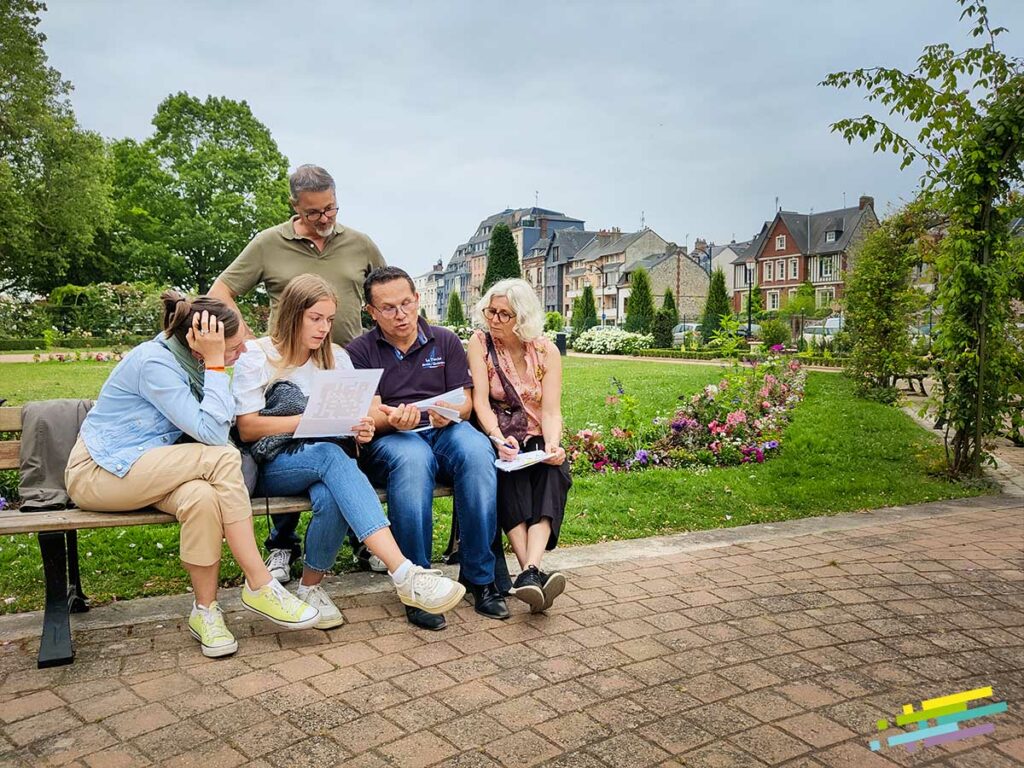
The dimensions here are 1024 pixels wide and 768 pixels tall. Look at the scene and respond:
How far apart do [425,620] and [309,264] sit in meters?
1.88

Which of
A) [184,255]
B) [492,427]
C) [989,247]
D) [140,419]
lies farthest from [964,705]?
[184,255]

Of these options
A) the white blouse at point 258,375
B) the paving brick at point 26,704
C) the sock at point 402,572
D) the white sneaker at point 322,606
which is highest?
the white blouse at point 258,375

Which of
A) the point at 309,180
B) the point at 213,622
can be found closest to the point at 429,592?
the point at 213,622

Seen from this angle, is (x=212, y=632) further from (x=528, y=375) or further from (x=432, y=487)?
(x=528, y=375)

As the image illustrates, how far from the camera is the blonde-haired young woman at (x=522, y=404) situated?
375cm

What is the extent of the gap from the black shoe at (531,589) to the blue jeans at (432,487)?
0.17 meters

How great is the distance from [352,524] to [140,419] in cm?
91

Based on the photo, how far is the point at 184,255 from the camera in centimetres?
3606

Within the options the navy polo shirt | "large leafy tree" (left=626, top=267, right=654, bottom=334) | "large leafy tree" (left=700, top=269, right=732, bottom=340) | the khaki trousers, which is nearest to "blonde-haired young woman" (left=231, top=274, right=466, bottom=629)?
the navy polo shirt

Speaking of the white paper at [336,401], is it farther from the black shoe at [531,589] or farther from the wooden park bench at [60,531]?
the black shoe at [531,589]

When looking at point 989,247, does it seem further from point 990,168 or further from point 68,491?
point 68,491

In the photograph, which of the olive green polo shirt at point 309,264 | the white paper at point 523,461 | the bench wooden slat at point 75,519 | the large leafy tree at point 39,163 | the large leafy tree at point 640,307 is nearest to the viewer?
the bench wooden slat at point 75,519

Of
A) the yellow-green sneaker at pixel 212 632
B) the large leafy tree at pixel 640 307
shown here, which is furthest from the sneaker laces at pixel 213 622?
the large leafy tree at pixel 640 307

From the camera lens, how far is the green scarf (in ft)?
10.8
